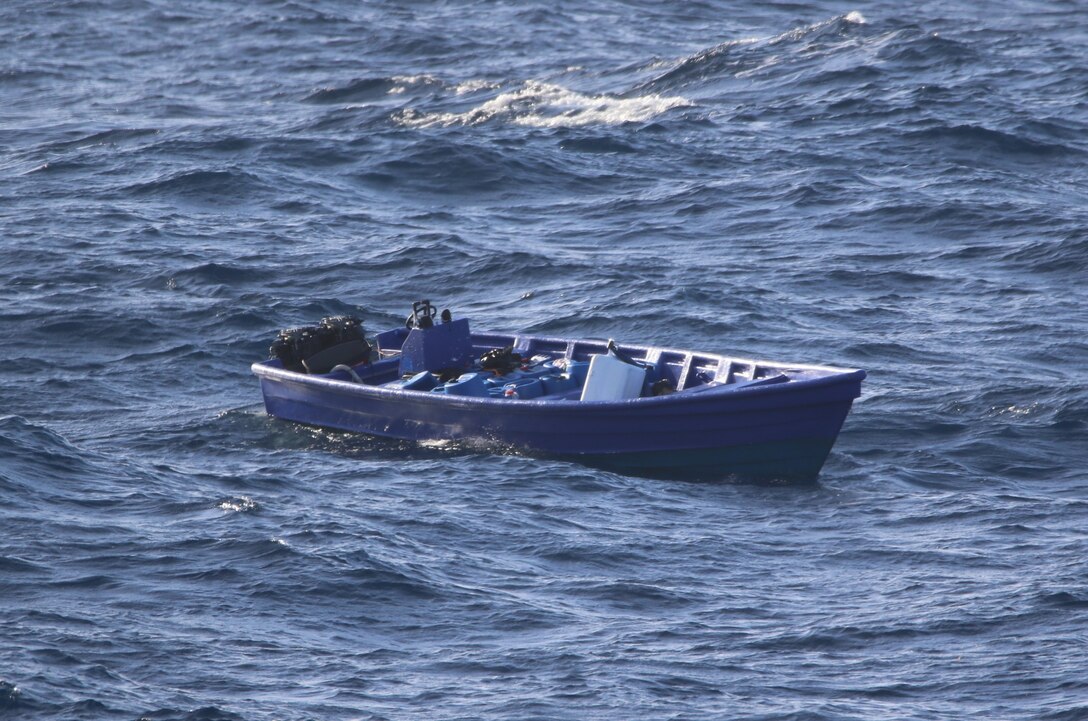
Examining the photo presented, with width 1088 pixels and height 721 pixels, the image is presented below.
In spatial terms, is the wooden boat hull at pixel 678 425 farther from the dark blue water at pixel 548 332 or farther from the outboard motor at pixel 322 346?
the outboard motor at pixel 322 346

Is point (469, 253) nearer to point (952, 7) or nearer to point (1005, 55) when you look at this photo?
point (1005, 55)

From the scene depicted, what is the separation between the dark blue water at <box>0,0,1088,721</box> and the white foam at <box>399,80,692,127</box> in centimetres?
16

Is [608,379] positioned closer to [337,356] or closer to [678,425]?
[678,425]

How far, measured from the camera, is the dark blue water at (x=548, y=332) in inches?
472

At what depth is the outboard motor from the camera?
20.4 m

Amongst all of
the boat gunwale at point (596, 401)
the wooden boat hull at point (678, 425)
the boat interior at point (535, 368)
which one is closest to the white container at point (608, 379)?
the boat interior at point (535, 368)

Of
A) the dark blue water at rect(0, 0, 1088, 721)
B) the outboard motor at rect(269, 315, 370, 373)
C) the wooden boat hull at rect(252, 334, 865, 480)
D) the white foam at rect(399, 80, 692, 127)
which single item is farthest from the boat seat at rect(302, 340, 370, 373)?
the white foam at rect(399, 80, 692, 127)

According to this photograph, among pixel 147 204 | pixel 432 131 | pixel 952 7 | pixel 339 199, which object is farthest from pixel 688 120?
pixel 952 7

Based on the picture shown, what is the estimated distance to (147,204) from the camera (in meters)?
30.8

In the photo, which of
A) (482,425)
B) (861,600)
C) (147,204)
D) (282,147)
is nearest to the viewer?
(861,600)

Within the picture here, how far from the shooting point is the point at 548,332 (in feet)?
76.4

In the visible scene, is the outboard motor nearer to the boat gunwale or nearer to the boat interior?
the boat interior

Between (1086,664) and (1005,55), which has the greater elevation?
(1005,55)

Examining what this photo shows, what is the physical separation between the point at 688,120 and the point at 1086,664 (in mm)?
24425
